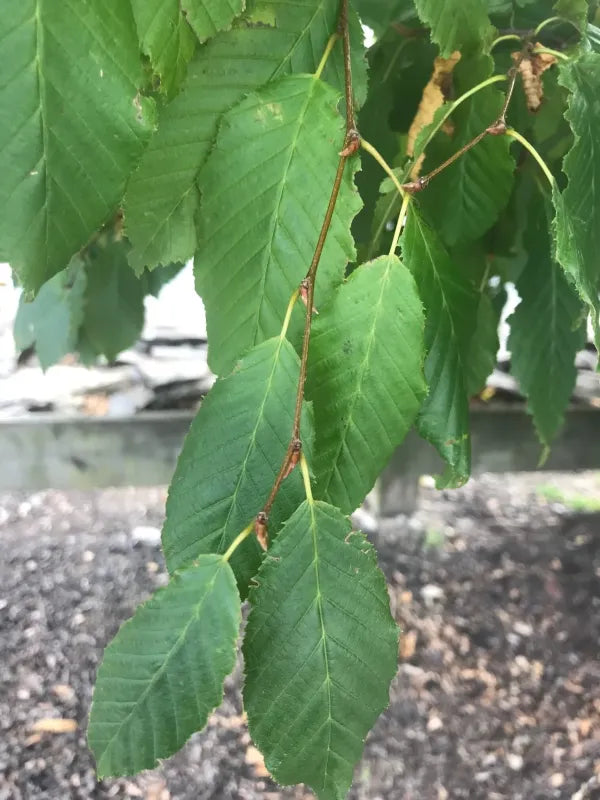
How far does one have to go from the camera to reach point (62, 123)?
0.29m

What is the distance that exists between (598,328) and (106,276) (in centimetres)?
74

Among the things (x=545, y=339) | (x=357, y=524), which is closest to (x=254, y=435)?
(x=545, y=339)

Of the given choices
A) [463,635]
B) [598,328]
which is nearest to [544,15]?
[598,328]

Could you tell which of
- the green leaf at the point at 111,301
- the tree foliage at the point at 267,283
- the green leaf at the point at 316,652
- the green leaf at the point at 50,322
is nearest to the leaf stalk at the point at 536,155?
the tree foliage at the point at 267,283

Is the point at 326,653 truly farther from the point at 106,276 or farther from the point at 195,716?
the point at 106,276

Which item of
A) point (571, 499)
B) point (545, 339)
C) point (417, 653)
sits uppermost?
point (545, 339)

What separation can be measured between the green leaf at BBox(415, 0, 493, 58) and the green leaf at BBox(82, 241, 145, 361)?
569mm

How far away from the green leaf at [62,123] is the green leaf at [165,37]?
2 centimetres

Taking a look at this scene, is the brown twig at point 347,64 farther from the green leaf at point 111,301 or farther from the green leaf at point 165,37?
the green leaf at point 111,301

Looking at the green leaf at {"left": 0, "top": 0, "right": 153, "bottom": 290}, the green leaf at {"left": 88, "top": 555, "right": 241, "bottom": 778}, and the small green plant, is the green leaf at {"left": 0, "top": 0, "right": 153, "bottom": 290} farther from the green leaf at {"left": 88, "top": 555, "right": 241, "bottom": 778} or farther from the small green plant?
the small green plant

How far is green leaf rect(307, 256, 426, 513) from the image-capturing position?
1.24 ft

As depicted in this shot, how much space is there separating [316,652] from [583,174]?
0.29 meters

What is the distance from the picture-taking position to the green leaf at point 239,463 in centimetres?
37

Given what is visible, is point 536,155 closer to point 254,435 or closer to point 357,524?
point 254,435
